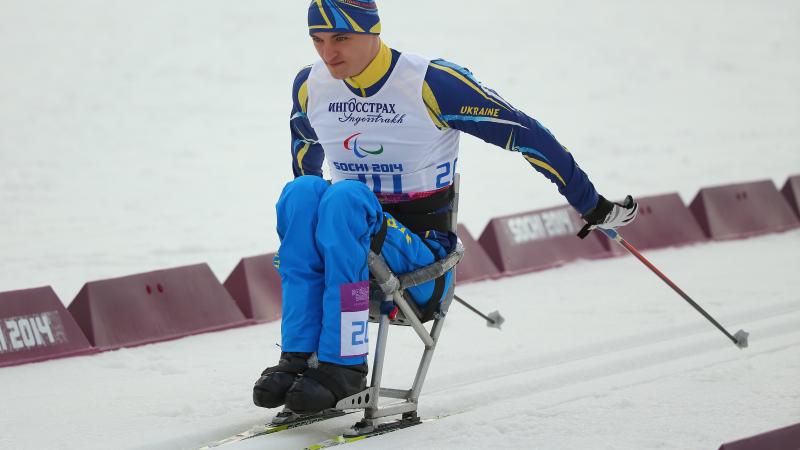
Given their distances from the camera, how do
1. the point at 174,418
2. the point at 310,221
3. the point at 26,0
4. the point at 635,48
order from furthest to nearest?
the point at 635,48
the point at 26,0
the point at 174,418
the point at 310,221

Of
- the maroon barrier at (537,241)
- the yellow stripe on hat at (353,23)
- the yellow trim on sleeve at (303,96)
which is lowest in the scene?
the maroon barrier at (537,241)

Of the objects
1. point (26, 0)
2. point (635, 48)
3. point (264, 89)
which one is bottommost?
point (635, 48)

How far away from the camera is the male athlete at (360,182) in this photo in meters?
3.63

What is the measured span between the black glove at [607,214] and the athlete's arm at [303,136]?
954 millimetres

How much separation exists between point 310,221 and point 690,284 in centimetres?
345

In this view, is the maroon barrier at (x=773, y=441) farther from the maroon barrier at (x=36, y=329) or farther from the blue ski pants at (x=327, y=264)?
the maroon barrier at (x=36, y=329)

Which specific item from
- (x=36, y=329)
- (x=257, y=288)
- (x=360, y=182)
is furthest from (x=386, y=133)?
(x=257, y=288)

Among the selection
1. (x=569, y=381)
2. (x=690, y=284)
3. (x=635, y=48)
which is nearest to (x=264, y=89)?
(x=635, y=48)

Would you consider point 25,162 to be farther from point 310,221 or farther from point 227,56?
point 310,221

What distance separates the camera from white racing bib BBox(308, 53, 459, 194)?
3.91m

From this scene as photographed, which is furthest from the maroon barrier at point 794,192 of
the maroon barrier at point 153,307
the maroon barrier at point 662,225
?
the maroon barrier at point 153,307

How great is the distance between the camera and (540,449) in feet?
12.1

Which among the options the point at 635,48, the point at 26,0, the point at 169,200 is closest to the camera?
the point at 169,200

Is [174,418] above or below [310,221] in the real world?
below
